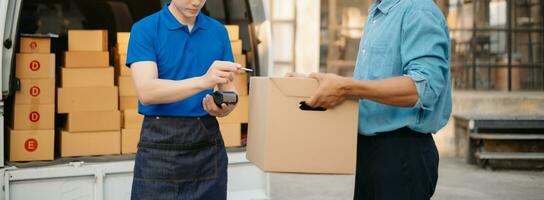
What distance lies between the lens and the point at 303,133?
7.11 feet

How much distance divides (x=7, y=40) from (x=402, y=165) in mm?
2553

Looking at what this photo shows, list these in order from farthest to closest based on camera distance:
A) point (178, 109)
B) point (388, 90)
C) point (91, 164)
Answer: point (91, 164)
point (178, 109)
point (388, 90)

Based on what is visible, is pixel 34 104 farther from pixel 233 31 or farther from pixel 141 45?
pixel 141 45

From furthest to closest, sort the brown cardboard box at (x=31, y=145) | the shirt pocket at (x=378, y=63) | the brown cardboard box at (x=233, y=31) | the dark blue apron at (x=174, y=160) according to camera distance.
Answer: the brown cardboard box at (x=233, y=31), the brown cardboard box at (x=31, y=145), the dark blue apron at (x=174, y=160), the shirt pocket at (x=378, y=63)

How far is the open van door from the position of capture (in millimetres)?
3732

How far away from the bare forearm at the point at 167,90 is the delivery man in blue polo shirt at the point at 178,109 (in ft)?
0.06

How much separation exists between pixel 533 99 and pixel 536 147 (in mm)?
918

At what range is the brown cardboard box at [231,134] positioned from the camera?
187 inches

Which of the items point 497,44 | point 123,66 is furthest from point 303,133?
point 497,44

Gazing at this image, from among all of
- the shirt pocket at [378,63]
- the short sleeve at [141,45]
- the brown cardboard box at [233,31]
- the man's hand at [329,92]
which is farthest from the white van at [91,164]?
the man's hand at [329,92]

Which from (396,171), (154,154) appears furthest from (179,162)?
(396,171)

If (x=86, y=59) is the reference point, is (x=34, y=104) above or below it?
below

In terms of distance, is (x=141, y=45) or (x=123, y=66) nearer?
(x=141, y=45)

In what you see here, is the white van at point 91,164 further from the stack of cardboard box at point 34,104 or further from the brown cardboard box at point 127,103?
the brown cardboard box at point 127,103
